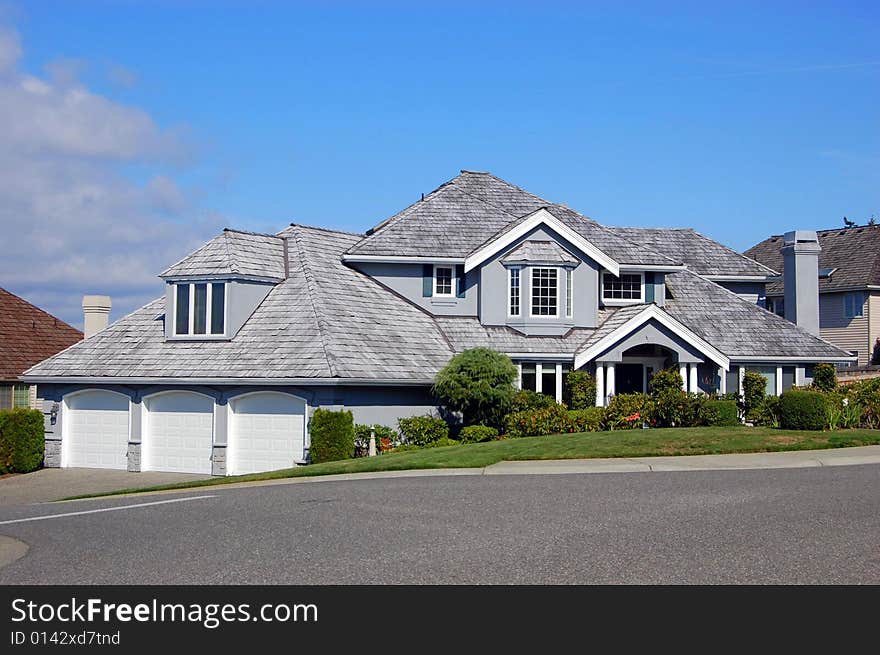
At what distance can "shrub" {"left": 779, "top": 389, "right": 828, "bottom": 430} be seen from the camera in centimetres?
2641

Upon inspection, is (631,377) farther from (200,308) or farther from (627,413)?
(200,308)

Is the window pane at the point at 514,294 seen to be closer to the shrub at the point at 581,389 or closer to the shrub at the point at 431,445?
the shrub at the point at 581,389

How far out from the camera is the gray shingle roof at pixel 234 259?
106ft

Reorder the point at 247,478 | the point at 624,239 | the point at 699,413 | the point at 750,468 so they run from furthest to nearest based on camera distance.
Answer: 1. the point at 624,239
2. the point at 699,413
3. the point at 247,478
4. the point at 750,468

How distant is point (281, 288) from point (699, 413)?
44.5 feet

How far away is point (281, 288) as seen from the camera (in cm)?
3353

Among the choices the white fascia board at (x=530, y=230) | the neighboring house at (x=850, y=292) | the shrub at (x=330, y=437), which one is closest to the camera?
the shrub at (x=330, y=437)

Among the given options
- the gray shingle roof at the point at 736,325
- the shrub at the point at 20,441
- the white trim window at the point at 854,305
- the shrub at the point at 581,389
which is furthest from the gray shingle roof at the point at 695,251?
the shrub at the point at 20,441

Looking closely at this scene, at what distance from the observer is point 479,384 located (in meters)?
29.8

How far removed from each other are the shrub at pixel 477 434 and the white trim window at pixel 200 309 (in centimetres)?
813

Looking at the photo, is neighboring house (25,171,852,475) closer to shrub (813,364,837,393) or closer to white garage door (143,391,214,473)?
white garage door (143,391,214,473)

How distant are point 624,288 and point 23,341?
23853 millimetres
